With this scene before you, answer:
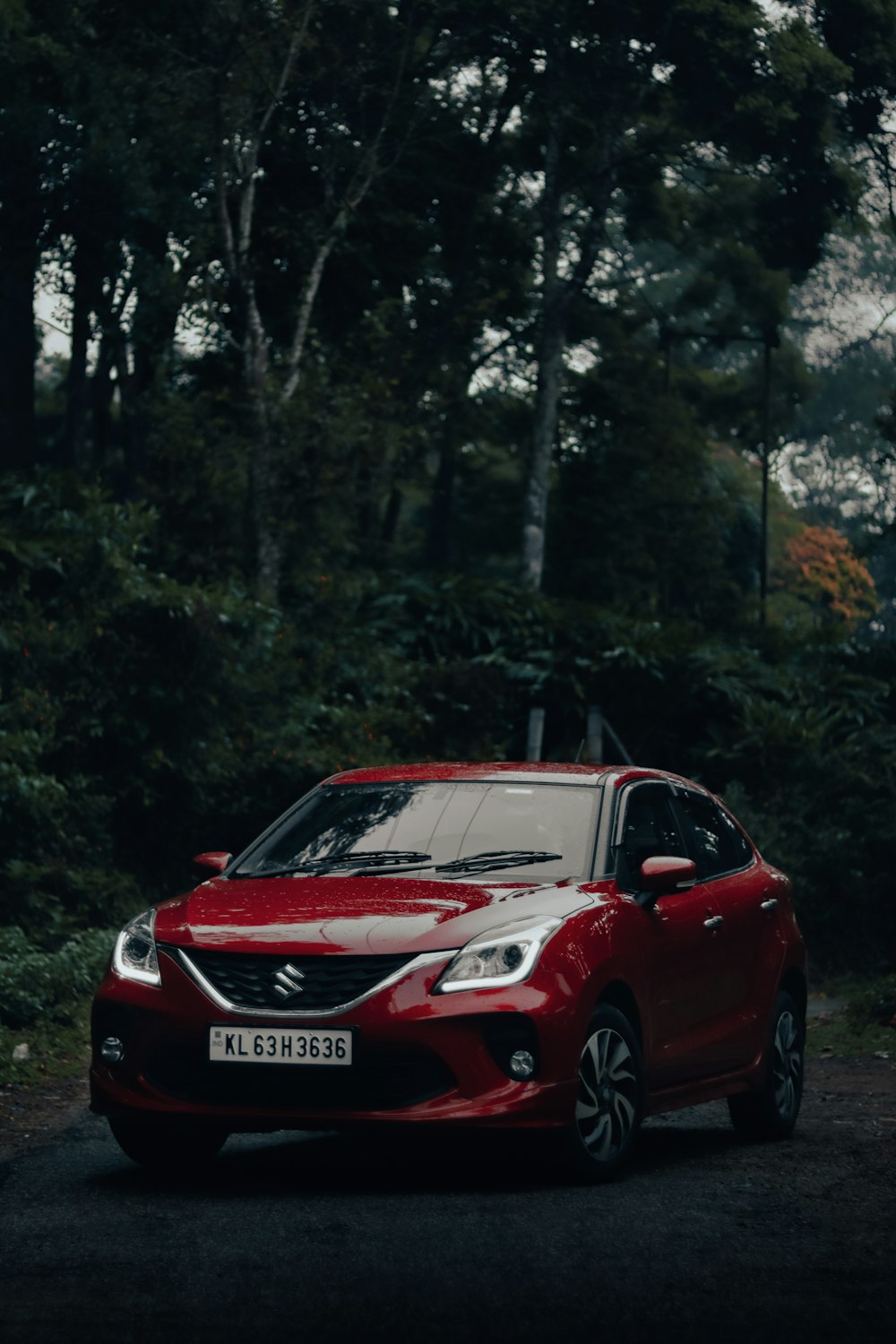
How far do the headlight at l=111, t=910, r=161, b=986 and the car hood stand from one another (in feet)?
0.19

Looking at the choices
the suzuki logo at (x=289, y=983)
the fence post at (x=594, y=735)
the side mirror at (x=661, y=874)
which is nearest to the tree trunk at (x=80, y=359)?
the fence post at (x=594, y=735)

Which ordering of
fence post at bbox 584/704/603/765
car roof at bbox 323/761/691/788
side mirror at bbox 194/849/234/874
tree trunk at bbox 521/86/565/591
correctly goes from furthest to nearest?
tree trunk at bbox 521/86/565/591, fence post at bbox 584/704/603/765, car roof at bbox 323/761/691/788, side mirror at bbox 194/849/234/874

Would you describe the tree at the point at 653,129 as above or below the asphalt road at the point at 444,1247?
above

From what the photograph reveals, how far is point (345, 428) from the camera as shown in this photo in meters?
24.0

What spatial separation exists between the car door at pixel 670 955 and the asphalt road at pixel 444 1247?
462 millimetres

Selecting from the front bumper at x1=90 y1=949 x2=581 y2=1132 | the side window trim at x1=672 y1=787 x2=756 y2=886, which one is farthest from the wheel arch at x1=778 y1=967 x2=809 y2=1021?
the front bumper at x1=90 y1=949 x2=581 y2=1132

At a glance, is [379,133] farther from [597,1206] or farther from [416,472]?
[597,1206]

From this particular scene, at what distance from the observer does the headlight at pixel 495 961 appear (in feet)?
22.7

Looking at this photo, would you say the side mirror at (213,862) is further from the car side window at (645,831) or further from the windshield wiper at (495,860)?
the car side window at (645,831)

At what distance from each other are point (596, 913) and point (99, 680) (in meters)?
10.9

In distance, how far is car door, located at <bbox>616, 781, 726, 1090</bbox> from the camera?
7.84 meters

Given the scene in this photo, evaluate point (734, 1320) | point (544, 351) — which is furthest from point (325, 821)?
point (544, 351)

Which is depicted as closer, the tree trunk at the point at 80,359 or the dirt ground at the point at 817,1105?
the dirt ground at the point at 817,1105

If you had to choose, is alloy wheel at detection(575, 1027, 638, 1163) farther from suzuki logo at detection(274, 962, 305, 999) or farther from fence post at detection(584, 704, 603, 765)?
fence post at detection(584, 704, 603, 765)
